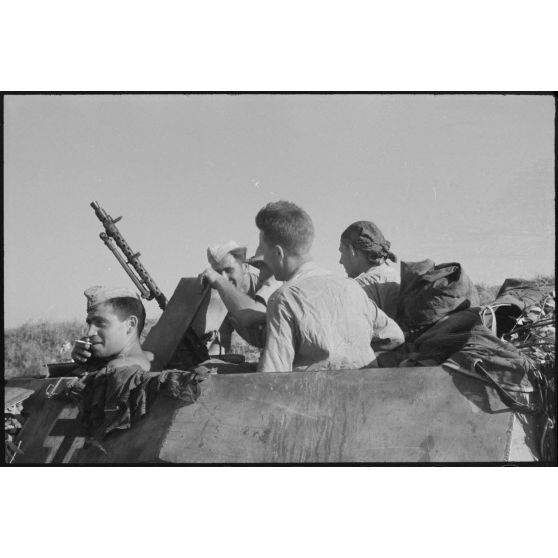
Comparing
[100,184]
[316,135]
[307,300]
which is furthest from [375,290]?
[100,184]

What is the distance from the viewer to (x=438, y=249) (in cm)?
1105

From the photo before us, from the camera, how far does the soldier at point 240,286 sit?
36.0ft

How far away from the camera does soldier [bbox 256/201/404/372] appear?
1070 cm

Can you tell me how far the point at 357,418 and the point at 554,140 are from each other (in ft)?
9.15

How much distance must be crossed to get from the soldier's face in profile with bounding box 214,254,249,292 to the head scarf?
0.85 meters

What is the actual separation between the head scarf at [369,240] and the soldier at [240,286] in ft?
2.29

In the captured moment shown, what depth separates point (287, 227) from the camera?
36.3 feet

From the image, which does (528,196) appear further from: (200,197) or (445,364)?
(200,197)

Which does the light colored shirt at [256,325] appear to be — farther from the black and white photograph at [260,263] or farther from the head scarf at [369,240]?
the head scarf at [369,240]

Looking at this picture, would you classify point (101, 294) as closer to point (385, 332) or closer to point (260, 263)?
point (260, 263)

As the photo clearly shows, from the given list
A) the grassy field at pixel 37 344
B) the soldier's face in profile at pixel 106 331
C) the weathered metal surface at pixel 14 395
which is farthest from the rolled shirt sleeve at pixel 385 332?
the weathered metal surface at pixel 14 395

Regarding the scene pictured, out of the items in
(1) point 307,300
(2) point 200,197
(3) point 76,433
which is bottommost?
(3) point 76,433

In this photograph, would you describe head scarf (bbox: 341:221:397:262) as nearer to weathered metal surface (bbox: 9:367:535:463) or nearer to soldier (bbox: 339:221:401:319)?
soldier (bbox: 339:221:401:319)

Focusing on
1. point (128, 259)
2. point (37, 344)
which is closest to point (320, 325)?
point (128, 259)
